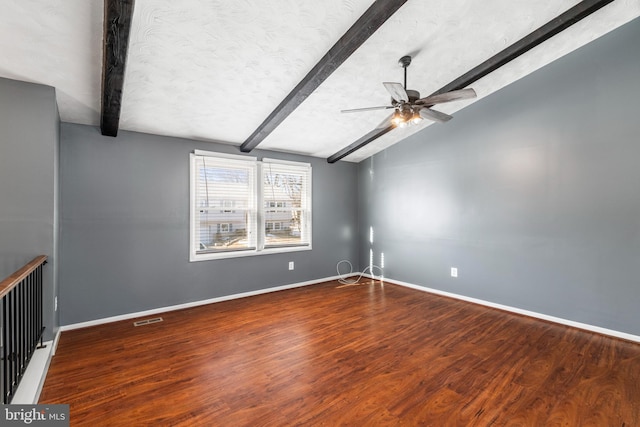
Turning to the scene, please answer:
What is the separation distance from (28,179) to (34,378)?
164 cm

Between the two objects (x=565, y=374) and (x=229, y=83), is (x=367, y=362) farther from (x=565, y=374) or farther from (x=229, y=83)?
(x=229, y=83)

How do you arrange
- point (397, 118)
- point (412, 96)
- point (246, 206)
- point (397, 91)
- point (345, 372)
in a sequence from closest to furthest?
point (345, 372) < point (397, 91) < point (412, 96) < point (397, 118) < point (246, 206)

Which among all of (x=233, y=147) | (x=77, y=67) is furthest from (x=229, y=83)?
(x=233, y=147)

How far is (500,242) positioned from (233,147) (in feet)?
13.4

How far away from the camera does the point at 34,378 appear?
1.93m

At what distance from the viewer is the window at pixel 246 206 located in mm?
3881

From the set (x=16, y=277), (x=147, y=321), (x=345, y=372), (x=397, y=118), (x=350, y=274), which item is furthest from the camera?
(x=350, y=274)

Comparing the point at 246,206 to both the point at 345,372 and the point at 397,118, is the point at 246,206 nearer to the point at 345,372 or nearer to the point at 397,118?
the point at 397,118

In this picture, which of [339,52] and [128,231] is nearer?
[339,52]

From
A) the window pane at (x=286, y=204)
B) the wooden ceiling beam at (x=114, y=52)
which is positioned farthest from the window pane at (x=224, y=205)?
the wooden ceiling beam at (x=114, y=52)

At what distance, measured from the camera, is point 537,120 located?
3.40m

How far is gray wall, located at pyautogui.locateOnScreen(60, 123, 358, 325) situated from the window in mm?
142

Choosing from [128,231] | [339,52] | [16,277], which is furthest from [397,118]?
[128,231]

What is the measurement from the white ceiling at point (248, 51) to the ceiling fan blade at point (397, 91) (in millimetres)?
466
